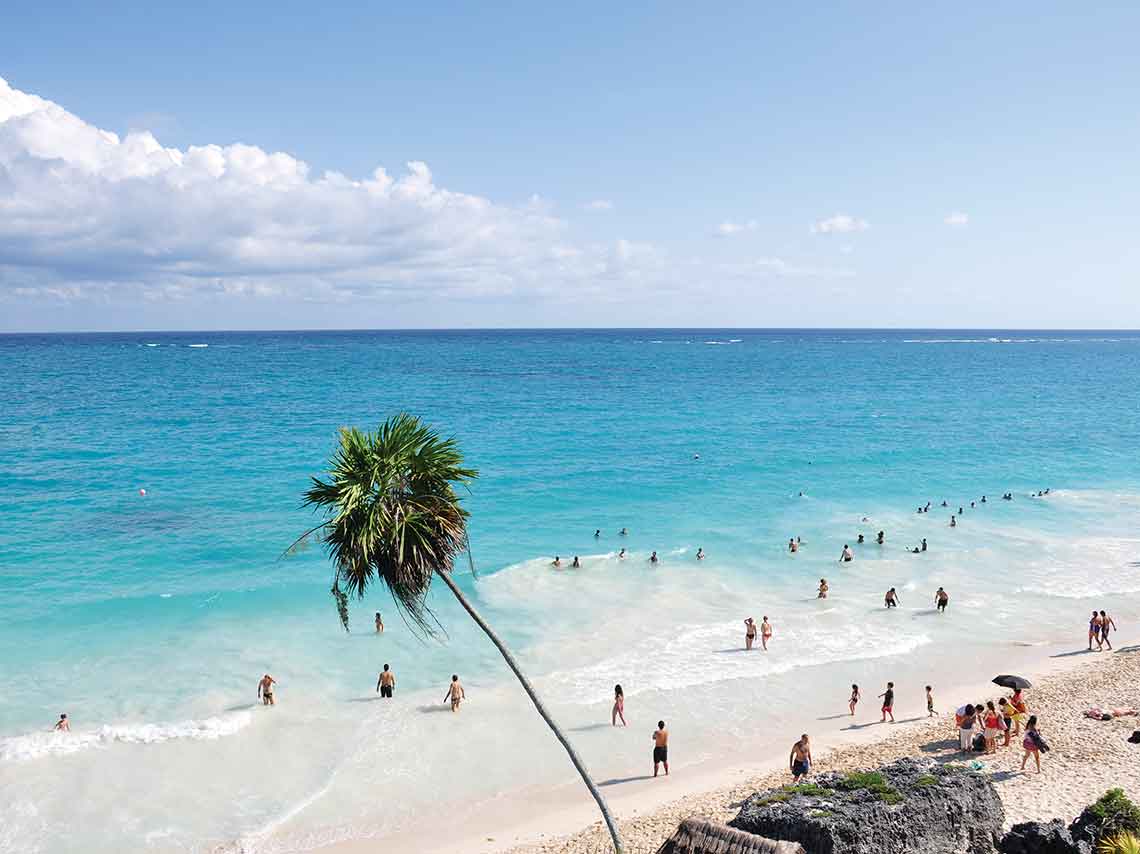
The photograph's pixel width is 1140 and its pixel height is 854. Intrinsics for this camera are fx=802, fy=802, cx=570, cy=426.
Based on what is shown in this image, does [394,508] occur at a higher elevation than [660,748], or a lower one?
higher

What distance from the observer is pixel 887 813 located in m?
13.9

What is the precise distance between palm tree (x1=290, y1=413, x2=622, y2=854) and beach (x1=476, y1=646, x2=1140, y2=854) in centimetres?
828

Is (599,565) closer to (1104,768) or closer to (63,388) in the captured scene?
(1104,768)

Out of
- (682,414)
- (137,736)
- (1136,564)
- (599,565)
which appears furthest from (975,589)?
(682,414)

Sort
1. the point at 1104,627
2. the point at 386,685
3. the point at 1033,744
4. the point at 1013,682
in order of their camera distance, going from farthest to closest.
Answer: the point at 1104,627 → the point at 386,685 → the point at 1013,682 → the point at 1033,744

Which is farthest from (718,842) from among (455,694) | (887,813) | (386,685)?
(386,685)

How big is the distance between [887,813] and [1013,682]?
41.2 feet

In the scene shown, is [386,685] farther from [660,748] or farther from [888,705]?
[888,705]

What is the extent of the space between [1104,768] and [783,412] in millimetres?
72035

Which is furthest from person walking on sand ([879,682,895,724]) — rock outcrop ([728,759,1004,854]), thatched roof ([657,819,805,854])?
thatched roof ([657,819,805,854])

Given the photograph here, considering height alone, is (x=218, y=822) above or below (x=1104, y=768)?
below

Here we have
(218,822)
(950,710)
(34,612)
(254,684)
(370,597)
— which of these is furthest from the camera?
(370,597)

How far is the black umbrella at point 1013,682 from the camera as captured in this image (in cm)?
2371

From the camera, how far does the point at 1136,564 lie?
3903 centimetres
